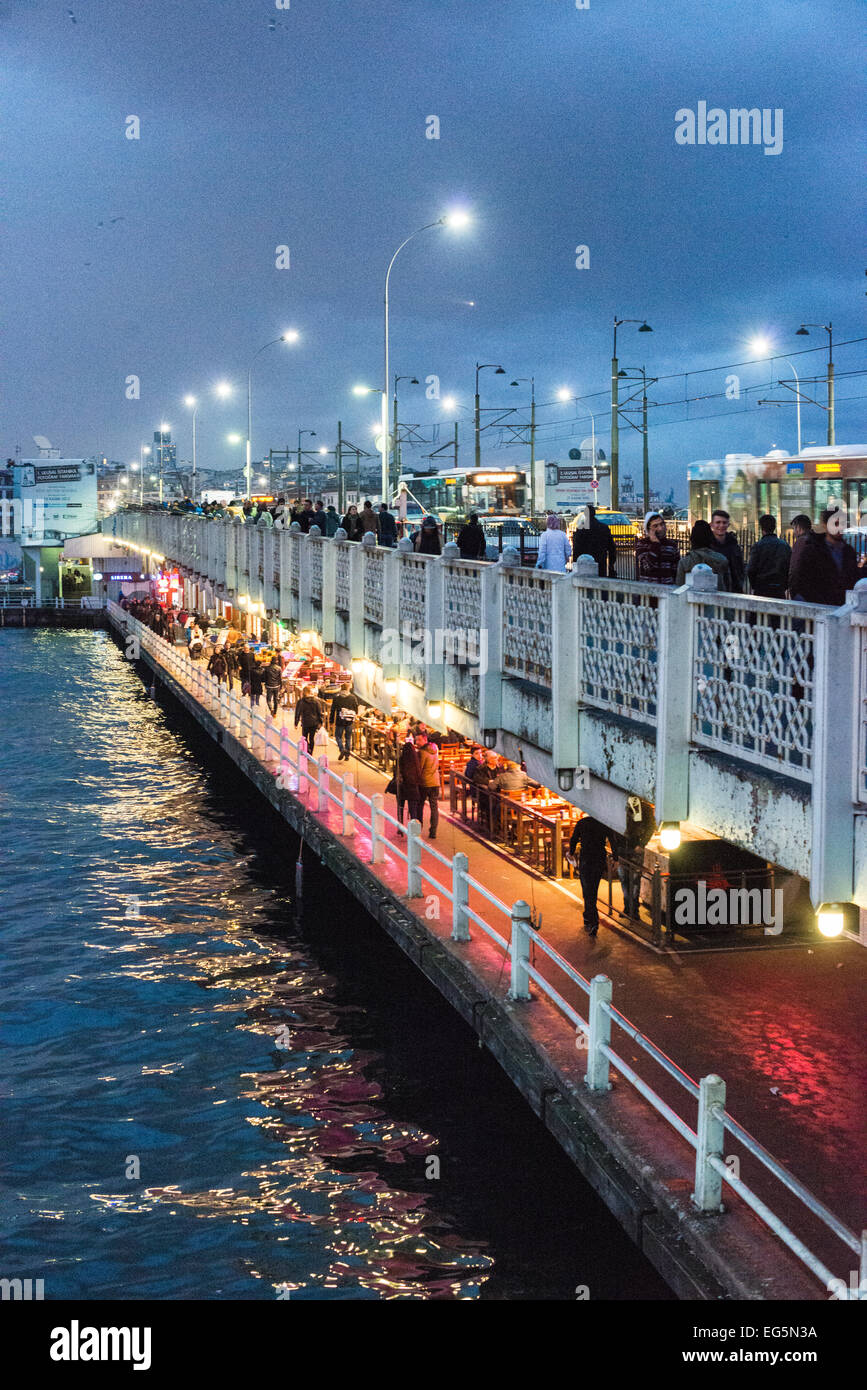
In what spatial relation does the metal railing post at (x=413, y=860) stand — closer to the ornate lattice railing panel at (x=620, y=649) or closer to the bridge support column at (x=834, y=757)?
the ornate lattice railing panel at (x=620, y=649)

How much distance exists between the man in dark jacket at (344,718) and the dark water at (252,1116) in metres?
3.15

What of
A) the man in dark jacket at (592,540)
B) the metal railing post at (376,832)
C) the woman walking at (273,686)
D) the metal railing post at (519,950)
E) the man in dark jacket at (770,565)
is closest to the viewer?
the man in dark jacket at (770,565)

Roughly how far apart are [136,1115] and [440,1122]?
335 cm

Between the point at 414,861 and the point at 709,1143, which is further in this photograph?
the point at 414,861

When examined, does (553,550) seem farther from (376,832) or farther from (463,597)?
(376,832)

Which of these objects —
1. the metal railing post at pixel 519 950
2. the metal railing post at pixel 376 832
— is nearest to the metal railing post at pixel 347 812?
the metal railing post at pixel 376 832

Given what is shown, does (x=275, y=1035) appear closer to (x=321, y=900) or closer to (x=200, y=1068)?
(x=200, y=1068)

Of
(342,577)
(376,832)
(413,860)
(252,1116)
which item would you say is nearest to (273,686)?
(342,577)

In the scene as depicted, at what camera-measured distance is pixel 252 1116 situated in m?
15.2

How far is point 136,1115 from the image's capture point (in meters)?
15.3

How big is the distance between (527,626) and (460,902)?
3631mm

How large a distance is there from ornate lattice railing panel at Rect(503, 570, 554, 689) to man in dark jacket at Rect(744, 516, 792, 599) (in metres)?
1.95

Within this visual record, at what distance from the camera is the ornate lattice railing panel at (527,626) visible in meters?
13.8
